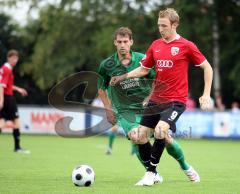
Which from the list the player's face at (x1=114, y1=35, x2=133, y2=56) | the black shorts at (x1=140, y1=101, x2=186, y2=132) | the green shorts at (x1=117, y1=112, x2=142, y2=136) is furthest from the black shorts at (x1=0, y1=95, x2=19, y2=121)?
the black shorts at (x1=140, y1=101, x2=186, y2=132)

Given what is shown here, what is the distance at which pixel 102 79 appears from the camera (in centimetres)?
1127

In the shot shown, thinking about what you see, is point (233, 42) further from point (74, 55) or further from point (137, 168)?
point (137, 168)

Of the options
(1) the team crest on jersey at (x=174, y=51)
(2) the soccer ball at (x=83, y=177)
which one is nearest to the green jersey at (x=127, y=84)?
(1) the team crest on jersey at (x=174, y=51)

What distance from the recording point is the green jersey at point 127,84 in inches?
428

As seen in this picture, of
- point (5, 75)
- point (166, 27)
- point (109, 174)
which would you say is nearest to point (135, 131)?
point (166, 27)

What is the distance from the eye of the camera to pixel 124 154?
61.4ft

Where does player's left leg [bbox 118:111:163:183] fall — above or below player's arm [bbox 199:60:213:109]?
below

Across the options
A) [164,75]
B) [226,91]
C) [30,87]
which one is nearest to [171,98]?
[164,75]

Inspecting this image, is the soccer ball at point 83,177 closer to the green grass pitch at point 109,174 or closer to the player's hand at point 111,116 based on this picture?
the green grass pitch at point 109,174

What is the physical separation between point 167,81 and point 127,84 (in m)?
1.08

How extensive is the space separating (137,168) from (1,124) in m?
6.94

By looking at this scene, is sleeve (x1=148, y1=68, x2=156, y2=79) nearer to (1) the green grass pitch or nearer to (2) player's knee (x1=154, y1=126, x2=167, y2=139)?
(2) player's knee (x1=154, y1=126, x2=167, y2=139)

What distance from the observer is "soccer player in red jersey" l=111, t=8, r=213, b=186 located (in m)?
9.98

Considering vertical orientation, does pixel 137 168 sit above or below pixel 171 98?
below
